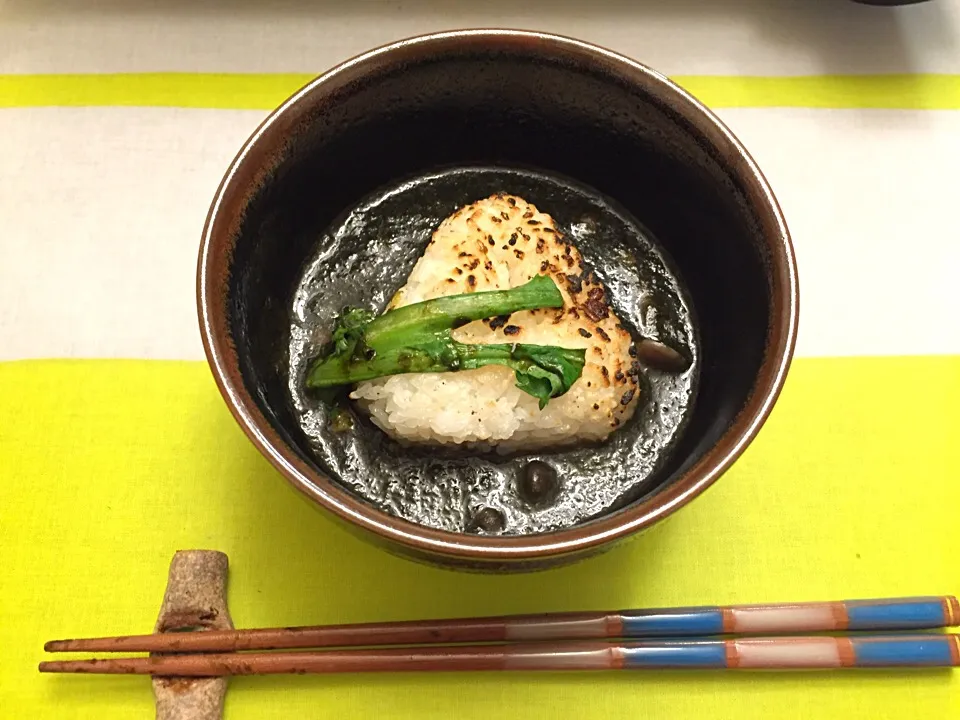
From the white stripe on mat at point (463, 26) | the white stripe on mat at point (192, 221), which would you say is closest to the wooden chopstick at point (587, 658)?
the white stripe on mat at point (192, 221)

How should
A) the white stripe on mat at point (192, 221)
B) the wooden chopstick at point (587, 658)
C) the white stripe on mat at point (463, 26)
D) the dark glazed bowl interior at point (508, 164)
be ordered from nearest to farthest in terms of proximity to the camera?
the dark glazed bowl interior at point (508, 164)
the wooden chopstick at point (587, 658)
the white stripe on mat at point (192, 221)
the white stripe on mat at point (463, 26)

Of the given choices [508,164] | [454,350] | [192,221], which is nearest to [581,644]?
[454,350]

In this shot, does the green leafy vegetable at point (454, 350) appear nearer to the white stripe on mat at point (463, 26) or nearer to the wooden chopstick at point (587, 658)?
the wooden chopstick at point (587, 658)

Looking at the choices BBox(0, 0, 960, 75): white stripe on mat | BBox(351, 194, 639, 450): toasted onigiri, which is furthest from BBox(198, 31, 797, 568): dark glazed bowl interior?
BBox(0, 0, 960, 75): white stripe on mat

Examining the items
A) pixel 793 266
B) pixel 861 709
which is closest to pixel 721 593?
pixel 861 709

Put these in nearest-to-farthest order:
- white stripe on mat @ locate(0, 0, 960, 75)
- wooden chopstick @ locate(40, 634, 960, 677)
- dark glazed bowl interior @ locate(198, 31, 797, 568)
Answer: dark glazed bowl interior @ locate(198, 31, 797, 568) < wooden chopstick @ locate(40, 634, 960, 677) < white stripe on mat @ locate(0, 0, 960, 75)

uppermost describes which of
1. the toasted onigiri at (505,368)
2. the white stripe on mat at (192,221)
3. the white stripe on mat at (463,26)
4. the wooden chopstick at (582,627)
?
the white stripe on mat at (463,26)

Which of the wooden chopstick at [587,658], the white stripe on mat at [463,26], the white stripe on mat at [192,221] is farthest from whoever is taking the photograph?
the white stripe on mat at [463,26]

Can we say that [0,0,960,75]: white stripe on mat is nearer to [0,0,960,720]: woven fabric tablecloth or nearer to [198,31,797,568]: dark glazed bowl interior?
[0,0,960,720]: woven fabric tablecloth
